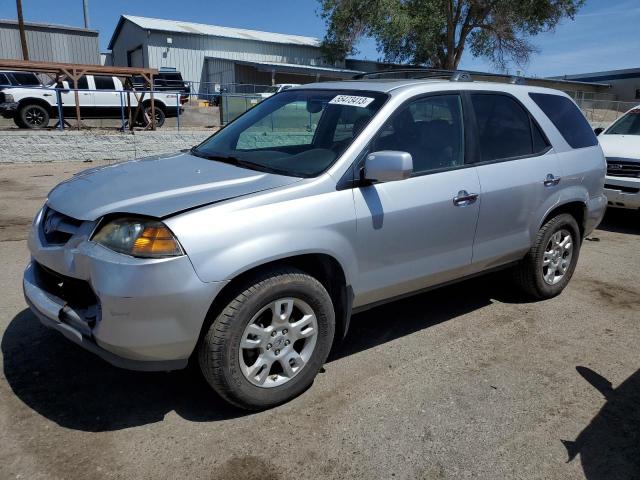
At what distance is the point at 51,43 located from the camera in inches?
1575

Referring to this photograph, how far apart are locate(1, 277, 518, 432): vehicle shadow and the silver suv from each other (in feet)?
1.35

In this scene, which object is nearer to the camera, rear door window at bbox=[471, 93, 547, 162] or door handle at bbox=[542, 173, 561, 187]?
rear door window at bbox=[471, 93, 547, 162]

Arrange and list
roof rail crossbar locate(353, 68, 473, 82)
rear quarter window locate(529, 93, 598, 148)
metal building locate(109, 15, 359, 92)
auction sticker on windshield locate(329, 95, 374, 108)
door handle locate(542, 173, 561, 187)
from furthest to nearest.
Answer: metal building locate(109, 15, 359, 92) → rear quarter window locate(529, 93, 598, 148) → door handle locate(542, 173, 561, 187) → roof rail crossbar locate(353, 68, 473, 82) → auction sticker on windshield locate(329, 95, 374, 108)

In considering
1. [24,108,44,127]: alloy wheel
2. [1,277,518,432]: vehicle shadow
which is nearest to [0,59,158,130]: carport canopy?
[24,108,44,127]: alloy wheel

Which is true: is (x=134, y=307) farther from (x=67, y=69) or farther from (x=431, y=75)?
(x=67, y=69)

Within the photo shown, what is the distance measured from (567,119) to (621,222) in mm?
4587

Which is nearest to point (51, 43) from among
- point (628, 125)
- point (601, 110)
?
point (601, 110)

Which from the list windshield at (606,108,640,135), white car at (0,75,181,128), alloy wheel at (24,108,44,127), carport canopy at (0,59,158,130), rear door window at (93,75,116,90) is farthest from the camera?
rear door window at (93,75,116,90)

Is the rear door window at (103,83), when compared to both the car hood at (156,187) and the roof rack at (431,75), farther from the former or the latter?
the car hood at (156,187)

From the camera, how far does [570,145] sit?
462 centimetres

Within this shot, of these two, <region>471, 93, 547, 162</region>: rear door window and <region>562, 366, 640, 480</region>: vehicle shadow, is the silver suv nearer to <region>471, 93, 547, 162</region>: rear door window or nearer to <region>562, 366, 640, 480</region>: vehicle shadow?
<region>471, 93, 547, 162</region>: rear door window

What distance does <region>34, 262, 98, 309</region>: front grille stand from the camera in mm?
2756

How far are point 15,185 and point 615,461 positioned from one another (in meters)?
10.5

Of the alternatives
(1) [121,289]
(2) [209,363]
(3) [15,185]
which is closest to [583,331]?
(2) [209,363]
